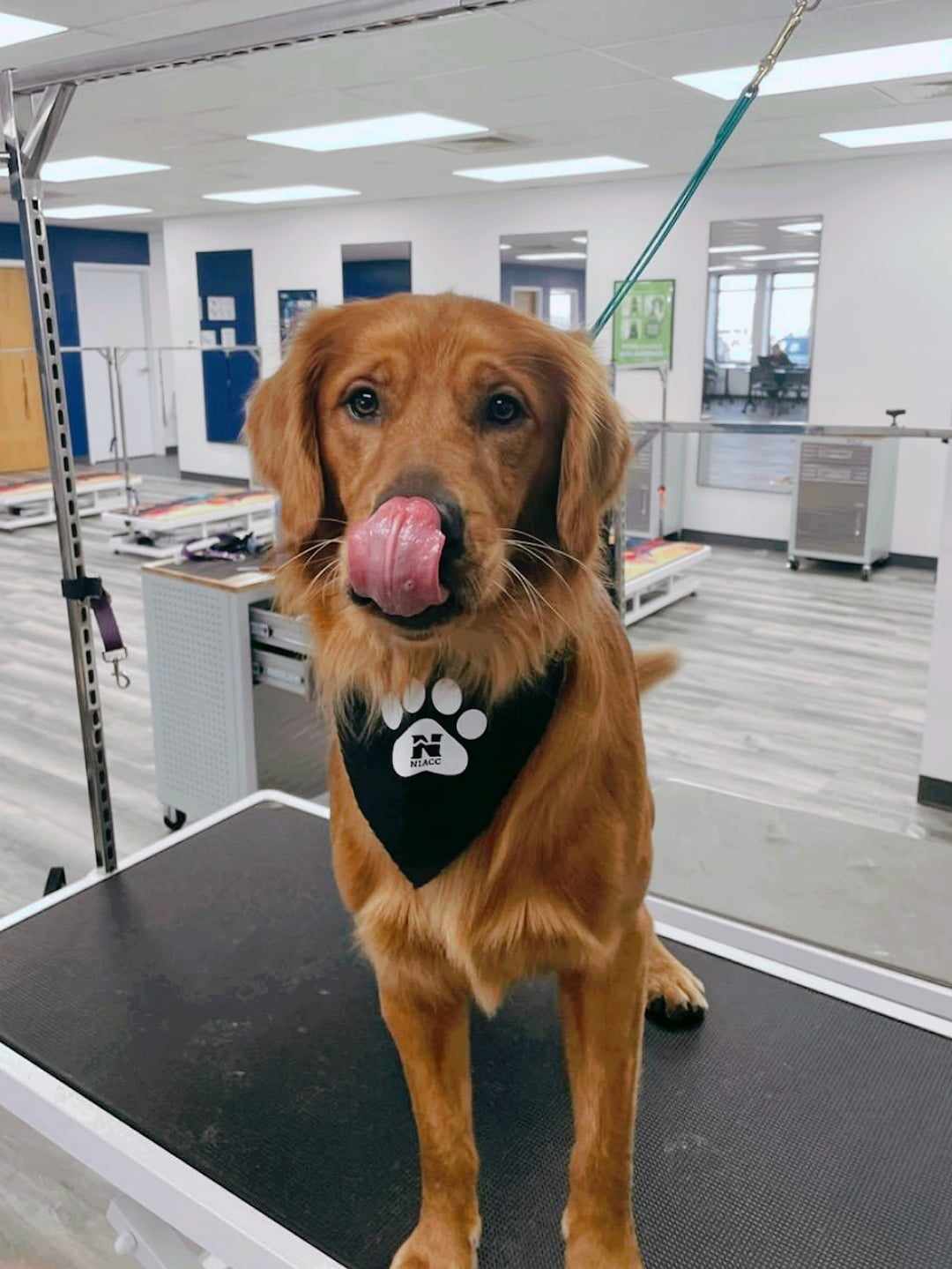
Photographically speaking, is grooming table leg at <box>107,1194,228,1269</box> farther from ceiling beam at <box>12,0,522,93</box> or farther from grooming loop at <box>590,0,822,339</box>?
ceiling beam at <box>12,0,522,93</box>

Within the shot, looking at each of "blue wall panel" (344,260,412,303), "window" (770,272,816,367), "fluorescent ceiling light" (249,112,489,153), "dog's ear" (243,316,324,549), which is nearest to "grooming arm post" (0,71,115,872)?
"dog's ear" (243,316,324,549)

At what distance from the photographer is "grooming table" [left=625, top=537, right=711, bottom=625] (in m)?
5.82

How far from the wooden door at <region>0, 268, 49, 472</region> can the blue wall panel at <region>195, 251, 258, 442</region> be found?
6.96 feet

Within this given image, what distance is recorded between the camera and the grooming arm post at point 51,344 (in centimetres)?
162

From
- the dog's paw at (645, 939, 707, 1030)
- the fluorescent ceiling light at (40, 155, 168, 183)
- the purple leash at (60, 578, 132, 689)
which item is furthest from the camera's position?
the fluorescent ceiling light at (40, 155, 168, 183)

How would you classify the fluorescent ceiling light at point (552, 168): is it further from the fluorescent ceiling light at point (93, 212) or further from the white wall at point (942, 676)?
the white wall at point (942, 676)

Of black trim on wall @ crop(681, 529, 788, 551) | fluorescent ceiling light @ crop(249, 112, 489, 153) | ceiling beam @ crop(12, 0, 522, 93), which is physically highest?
fluorescent ceiling light @ crop(249, 112, 489, 153)

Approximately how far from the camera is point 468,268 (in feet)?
30.2

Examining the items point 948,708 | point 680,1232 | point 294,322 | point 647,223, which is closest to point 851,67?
point 948,708

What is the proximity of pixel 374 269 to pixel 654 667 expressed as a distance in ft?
31.1

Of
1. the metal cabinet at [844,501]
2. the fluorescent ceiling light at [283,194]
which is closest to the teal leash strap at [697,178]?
the metal cabinet at [844,501]

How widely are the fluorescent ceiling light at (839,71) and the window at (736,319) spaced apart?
9.08 ft

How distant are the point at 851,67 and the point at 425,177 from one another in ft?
13.4

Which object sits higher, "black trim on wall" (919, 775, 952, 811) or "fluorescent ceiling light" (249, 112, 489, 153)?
"fluorescent ceiling light" (249, 112, 489, 153)
